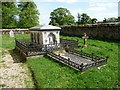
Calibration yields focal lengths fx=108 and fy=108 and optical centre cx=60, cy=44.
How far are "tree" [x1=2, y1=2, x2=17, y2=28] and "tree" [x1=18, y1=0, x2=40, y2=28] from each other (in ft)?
8.03

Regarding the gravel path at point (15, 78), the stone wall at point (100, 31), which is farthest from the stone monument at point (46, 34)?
the stone wall at point (100, 31)

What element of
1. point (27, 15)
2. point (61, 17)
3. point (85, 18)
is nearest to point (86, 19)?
point (85, 18)

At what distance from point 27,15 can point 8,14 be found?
5903 millimetres

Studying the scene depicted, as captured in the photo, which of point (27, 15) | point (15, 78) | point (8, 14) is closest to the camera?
point (15, 78)

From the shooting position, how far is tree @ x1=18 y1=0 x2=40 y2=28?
37281mm

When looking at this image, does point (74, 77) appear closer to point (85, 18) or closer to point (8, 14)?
point (8, 14)

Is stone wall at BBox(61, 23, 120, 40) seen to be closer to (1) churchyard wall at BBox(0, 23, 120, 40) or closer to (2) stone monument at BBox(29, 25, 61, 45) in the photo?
(1) churchyard wall at BBox(0, 23, 120, 40)

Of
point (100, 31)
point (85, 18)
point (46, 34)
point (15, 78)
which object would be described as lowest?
point (15, 78)

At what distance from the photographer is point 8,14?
34.6 metres

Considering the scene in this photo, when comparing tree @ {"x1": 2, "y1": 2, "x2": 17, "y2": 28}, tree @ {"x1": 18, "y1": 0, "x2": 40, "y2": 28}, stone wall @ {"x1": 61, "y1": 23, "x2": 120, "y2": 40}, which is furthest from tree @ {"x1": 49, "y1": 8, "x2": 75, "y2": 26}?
stone wall @ {"x1": 61, "y1": 23, "x2": 120, "y2": 40}

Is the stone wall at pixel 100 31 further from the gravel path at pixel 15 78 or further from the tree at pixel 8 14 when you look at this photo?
the tree at pixel 8 14

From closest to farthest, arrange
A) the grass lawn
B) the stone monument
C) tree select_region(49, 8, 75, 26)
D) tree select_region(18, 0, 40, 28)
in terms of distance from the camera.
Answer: the grass lawn
the stone monument
tree select_region(18, 0, 40, 28)
tree select_region(49, 8, 75, 26)

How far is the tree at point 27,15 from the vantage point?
37.3 m

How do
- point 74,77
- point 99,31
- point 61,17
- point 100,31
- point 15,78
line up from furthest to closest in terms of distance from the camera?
point 61,17, point 99,31, point 100,31, point 15,78, point 74,77
